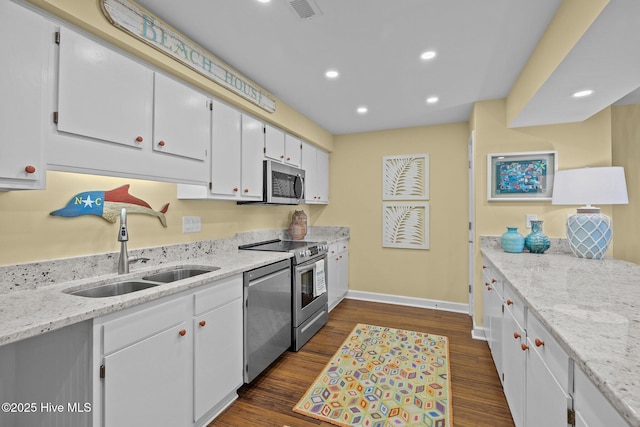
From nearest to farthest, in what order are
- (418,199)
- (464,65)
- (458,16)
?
(458,16)
(464,65)
(418,199)

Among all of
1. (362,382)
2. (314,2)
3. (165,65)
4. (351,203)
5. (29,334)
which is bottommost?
(362,382)

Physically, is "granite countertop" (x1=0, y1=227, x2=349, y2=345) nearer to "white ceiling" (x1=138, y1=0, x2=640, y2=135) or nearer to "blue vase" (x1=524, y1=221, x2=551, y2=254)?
"white ceiling" (x1=138, y1=0, x2=640, y2=135)

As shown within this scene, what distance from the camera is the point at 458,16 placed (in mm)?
1826

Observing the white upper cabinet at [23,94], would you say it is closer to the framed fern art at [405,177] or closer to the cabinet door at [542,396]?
the cabinet door at [542,396]

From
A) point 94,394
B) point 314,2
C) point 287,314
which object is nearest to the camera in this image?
point 94,394

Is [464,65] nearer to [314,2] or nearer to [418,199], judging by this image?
[314,2]

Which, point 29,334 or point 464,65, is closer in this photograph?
point 29,334

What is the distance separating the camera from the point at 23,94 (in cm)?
124

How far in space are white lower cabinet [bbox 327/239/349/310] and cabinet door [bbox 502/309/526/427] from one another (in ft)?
6.83

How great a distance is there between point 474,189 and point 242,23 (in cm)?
272

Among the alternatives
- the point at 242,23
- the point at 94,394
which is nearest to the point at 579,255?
the point at 242,23

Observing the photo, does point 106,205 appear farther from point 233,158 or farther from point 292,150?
point 292,150

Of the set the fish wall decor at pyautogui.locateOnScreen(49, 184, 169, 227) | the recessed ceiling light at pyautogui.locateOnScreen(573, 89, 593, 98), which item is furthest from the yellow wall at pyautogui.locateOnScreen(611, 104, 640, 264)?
the fish wall decor at pyautogui.locateOnScreen(49, 184, 169, 227)

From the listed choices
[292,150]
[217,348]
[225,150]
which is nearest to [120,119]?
[225,150]
